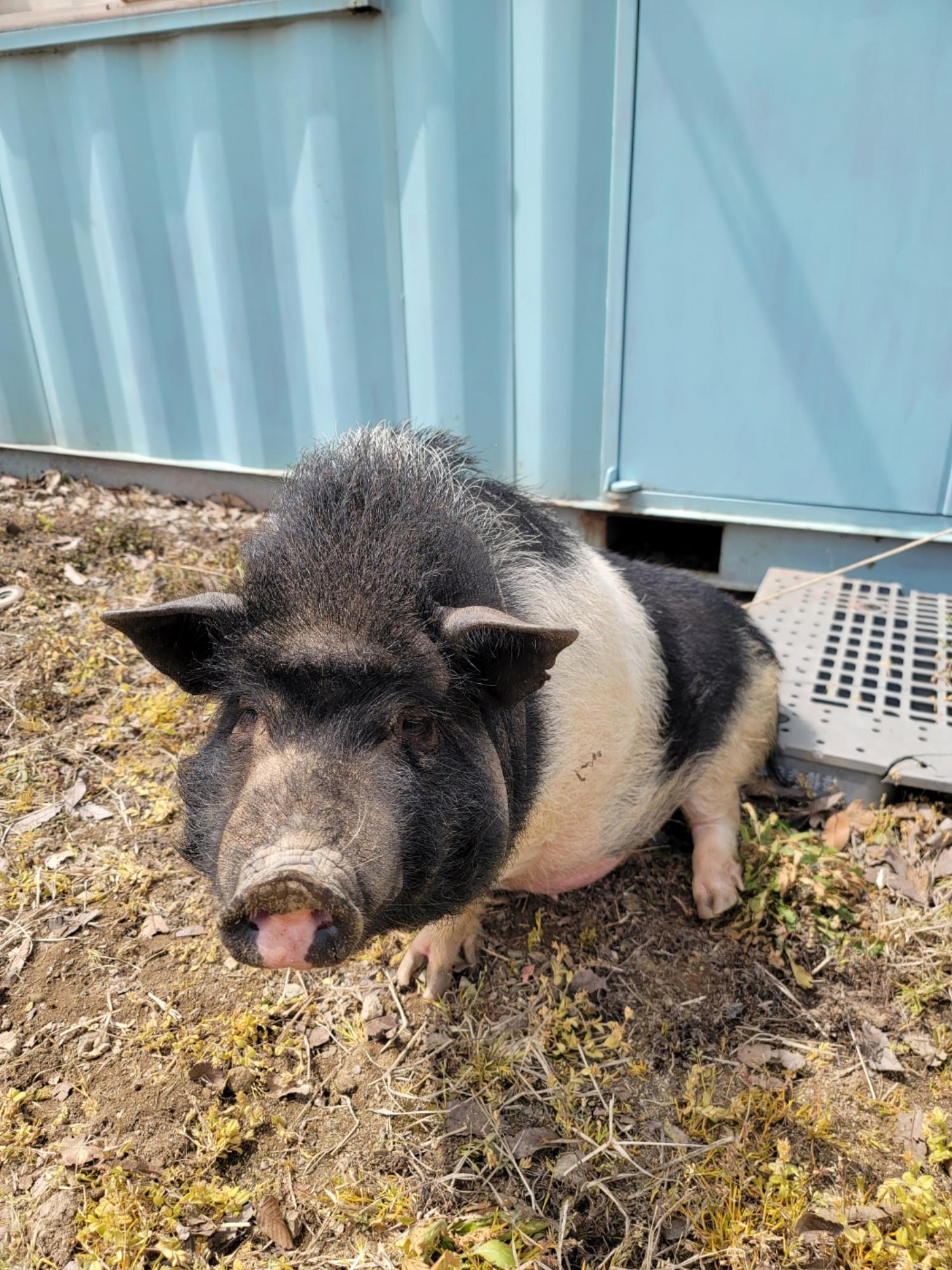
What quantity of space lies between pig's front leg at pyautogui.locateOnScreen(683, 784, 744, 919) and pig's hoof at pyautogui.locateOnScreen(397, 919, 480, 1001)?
86cm

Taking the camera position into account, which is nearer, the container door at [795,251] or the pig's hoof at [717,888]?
the pig's hoof at [717,888]

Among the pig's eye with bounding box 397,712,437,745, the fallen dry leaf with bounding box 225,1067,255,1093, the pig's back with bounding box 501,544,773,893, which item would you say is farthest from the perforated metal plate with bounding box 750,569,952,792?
the fallen dry leaf with bounding box 225,1067,255,1093

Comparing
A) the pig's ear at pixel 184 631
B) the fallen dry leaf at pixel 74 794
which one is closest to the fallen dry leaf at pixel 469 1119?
the pig's ear at pixel 184 631

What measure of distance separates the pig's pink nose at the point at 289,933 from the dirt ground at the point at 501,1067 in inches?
38.6

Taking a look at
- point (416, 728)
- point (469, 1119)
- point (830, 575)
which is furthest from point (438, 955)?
point (830, 575)

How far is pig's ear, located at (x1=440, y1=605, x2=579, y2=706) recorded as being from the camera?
199 centimetres

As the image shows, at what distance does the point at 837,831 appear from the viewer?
3.53m

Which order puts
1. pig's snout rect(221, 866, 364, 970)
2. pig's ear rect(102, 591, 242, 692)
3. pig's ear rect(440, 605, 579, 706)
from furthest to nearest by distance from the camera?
pig's ear rect(102, 591, 242, 692), pig's ear rect(440, 605, 579, 706), pig's snout rect(221, 866, 364, 970)

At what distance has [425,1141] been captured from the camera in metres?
2.55

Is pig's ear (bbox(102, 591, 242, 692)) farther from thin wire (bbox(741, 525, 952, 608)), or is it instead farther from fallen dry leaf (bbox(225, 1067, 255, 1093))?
thin wire (bbox(741, 525, 952, 608))

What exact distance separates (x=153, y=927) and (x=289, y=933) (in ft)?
5.36

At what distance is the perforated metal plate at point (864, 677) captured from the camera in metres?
3.61

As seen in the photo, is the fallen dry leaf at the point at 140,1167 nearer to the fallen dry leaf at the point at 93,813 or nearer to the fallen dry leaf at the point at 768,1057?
the fallen dry leaf at the point at 93,813

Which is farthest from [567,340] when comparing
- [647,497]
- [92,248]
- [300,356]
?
[92,248]
